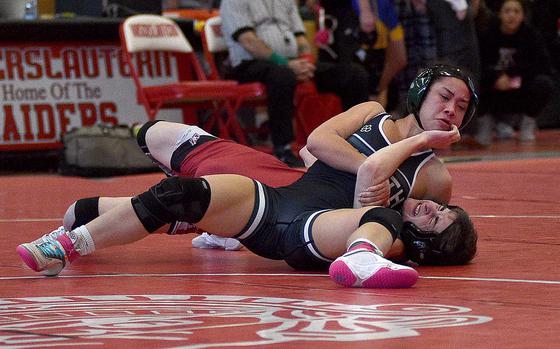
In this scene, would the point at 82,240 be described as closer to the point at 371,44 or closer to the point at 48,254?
the point at 48,254

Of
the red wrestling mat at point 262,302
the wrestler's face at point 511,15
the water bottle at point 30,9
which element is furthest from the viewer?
the wrestler's face at point 511,15

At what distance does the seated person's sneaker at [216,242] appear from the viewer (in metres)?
4.92

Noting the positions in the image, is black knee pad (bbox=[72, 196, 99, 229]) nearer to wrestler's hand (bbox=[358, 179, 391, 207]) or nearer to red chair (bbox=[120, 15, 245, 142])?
wrestler's hand (bbox=[358, 179, 391, 207])

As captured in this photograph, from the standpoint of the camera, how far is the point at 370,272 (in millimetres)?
3691

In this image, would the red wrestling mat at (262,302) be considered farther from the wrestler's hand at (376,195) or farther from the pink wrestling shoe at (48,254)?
the wrestler's hand at (376,195)

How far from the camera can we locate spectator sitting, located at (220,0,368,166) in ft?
31.3

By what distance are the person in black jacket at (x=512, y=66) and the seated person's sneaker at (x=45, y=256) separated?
788 centimetres

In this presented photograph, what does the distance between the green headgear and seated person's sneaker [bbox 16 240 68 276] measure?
4.21 ft

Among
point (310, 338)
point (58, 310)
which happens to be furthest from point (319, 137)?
point (310, 338)

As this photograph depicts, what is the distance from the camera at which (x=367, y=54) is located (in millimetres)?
11070

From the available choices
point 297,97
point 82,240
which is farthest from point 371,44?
point 82,240

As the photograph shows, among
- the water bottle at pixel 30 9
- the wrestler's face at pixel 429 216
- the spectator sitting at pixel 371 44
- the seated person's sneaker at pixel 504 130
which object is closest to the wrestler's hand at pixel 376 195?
the wrestler's face at pixel 429 216

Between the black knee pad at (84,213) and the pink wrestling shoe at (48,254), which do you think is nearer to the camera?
the pink wrestling shoe at (48,254)

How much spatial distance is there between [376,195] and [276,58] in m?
5.63
